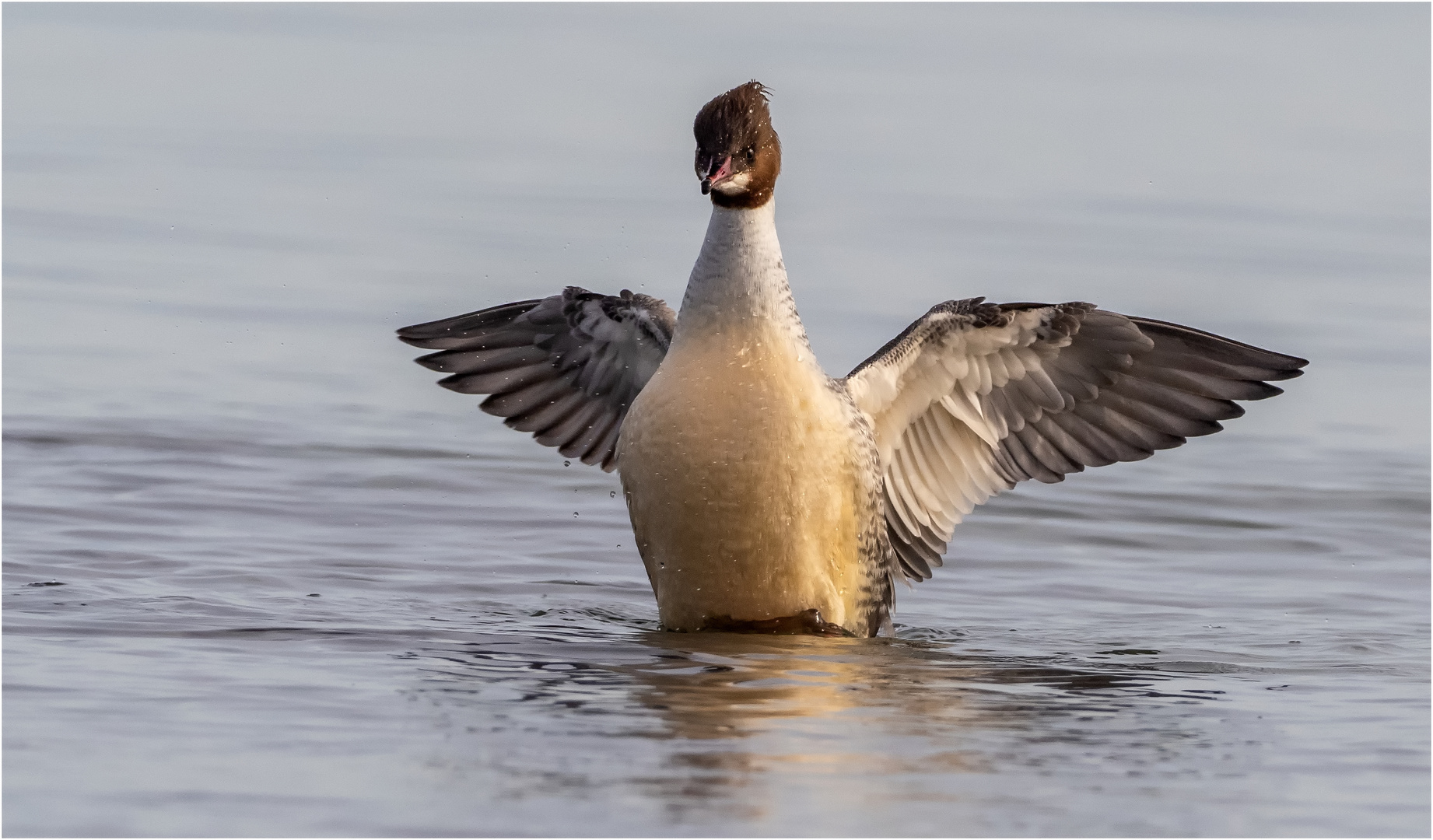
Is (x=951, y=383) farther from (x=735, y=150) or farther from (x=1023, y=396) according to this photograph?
(x=735, y=150)

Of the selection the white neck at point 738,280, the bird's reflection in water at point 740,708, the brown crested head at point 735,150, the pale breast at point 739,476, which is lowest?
the bird's reflection in water at point 740,708

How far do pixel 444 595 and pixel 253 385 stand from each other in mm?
3664

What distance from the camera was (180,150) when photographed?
55.4 feet

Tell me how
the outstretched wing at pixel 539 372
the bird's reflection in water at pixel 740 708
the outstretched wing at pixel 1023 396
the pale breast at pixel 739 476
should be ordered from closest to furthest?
the bird's reflection in water at pixel 740 708, the pale breast at pixel 739 476, the outstretched wing at pixel 1023 396, the outstretched wing at pixel 539 372

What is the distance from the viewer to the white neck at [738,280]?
7391 millimetres

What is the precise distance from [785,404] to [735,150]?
863mm

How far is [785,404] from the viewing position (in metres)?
7.37

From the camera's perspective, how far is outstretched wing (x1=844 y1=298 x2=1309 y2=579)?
8055mm

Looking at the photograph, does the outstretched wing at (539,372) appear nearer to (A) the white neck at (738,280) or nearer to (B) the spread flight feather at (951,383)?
(B) the spread flight feather at (951,383)

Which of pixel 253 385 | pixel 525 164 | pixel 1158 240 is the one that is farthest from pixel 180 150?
pixel 1158 240

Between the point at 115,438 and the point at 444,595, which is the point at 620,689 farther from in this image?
the point at 115,438

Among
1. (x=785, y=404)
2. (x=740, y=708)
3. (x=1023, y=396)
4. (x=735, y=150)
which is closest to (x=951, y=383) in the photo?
(x=1023, y=396)

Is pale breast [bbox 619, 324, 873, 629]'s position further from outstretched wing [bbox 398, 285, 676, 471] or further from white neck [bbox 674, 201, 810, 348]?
outstretched wing [bbox 398, 285, 676, 471]

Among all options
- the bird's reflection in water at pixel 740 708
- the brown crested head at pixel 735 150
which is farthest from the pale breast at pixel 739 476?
the brown crested head at pixel 735 150
